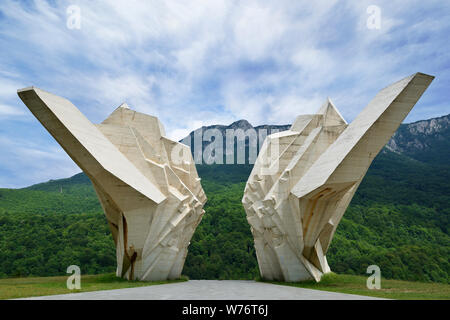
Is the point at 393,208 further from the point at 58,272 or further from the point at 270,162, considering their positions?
the point at 58,272

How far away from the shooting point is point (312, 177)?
649 inches

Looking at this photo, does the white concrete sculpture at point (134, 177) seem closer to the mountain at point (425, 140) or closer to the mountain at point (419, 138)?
the mountain at point (419, 138)

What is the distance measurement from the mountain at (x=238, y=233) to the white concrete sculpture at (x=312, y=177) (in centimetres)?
1583

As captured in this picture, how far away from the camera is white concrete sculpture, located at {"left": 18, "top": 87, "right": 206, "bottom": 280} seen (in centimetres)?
1495

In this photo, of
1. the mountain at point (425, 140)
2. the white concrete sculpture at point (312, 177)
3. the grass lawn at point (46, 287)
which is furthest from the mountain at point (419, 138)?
the grass lawn at point (46, 287)

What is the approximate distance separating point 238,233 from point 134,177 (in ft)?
88.1

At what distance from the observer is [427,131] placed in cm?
8831

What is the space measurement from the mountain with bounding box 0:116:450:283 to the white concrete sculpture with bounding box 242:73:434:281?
15835 mm

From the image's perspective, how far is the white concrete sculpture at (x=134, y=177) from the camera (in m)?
15.0

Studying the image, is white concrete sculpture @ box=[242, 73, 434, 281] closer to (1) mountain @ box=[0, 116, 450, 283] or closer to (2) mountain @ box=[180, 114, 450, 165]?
(1) mountain @ box=[0, 116, 450, 283]

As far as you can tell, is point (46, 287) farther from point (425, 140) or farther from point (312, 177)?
point (425, 140)

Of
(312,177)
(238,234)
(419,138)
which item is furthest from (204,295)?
(419,138)

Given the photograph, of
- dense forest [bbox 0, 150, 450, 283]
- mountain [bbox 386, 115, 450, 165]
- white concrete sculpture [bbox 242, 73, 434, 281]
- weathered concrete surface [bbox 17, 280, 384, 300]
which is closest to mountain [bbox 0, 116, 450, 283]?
dense forest [bbox 0, 150, 450, 283]
